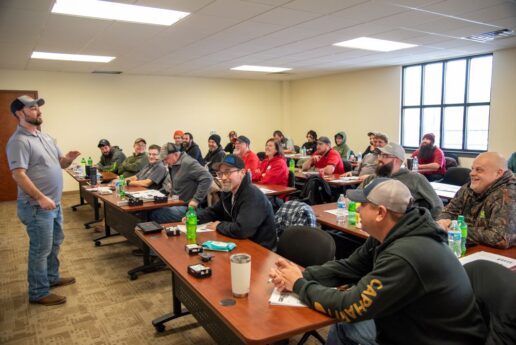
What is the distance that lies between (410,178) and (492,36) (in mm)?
3875

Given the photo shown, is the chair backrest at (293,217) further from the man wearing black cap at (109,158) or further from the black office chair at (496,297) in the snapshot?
the man wearing black cap at (109,158)

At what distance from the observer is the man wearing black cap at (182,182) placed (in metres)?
4.26

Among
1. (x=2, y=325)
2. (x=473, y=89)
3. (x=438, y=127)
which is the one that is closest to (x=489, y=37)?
(x=473, y=89)

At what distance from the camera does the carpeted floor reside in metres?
2.79

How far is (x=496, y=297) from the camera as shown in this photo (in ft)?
4.81

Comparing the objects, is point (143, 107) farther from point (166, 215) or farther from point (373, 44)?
point (166, 215)

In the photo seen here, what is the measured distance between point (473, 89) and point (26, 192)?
7.60 metres

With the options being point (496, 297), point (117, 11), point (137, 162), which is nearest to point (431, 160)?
point (137, 162)

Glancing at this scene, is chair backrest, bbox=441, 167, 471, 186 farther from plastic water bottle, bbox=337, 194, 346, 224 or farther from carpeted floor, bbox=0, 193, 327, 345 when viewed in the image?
carpeted floor, bbox=0, 193, 327, 345

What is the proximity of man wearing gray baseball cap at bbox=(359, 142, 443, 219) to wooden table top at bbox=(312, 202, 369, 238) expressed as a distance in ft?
1.21

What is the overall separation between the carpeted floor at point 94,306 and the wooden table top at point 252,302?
0.87 m

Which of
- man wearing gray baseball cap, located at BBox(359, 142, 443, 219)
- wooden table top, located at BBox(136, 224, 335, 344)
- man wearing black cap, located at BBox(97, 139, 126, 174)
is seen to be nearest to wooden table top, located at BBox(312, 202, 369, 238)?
man wearing gray baseball cap, located at BBox(359, 142, 443, 219)

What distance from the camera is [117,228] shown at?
4551 millimetres

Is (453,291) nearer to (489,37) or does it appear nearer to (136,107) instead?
(489,37)
